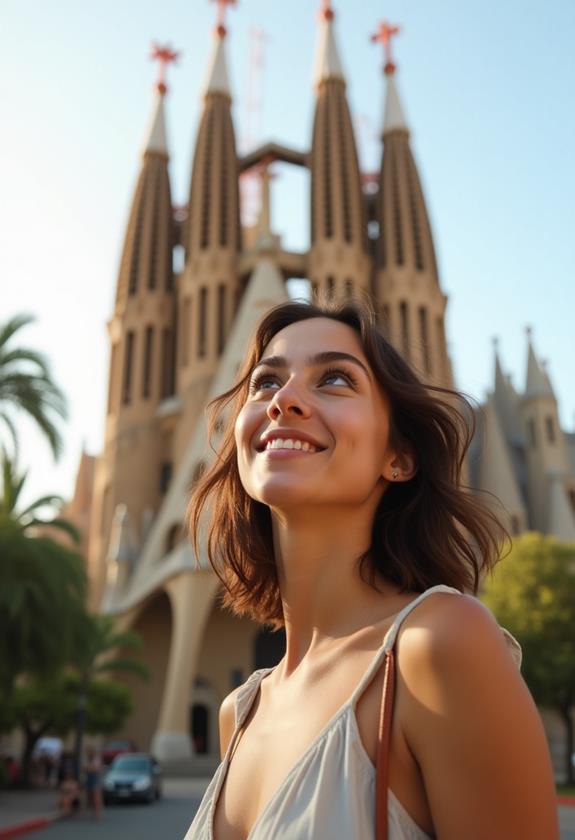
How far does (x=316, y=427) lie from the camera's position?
1.34 metres

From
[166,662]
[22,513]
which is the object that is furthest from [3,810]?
[166,662]

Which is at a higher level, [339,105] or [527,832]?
[339,105]

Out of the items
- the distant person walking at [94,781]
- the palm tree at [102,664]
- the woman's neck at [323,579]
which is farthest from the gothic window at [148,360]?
the woman's neck at [323,579]

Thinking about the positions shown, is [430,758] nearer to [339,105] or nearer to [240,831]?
[240,831]

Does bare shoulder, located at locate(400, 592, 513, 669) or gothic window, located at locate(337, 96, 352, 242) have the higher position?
gothic window, located at locate(337, 96, 352, 242)

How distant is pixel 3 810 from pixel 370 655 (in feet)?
44.5

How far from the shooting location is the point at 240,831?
1225 millimetres

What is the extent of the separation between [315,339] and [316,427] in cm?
21

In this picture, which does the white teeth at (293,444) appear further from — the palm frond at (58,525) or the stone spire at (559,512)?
the stone spire at (559,512)

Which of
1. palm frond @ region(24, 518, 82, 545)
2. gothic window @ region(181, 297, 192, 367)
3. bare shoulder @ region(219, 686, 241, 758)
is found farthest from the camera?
gothic window @ region(181, 297, 192, 367)

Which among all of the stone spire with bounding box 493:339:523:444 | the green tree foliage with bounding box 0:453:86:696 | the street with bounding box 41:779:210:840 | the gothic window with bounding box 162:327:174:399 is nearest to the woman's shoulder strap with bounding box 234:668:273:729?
the street with bounding box 41:779:210:840

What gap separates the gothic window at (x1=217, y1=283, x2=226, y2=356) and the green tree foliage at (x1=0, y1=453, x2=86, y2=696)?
68.8 feet

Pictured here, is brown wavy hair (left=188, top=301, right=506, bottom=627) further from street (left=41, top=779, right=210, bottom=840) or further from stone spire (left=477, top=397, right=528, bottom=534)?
stone spire (left=477, top=397, right=528, bottom=534)

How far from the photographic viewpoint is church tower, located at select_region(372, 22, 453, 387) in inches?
1294
